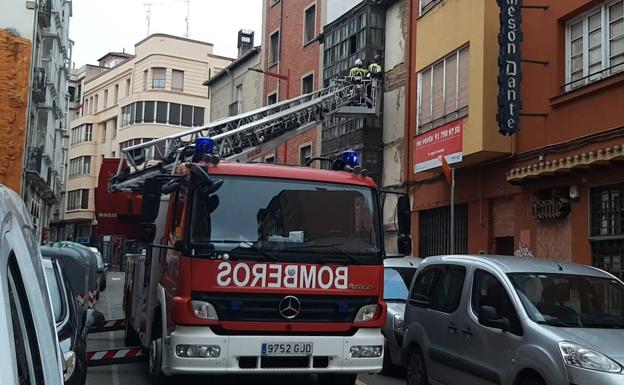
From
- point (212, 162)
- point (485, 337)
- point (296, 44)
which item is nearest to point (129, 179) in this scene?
point (212, 162)

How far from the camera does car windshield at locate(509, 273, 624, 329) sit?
6.34 meters

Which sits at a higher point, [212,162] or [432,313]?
[212,162]

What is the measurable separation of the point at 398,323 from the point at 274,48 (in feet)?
77.8

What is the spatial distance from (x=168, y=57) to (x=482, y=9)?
47.7m

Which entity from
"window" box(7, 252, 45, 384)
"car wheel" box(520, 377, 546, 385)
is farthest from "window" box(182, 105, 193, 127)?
"window" box(7, 252, 45, 384)

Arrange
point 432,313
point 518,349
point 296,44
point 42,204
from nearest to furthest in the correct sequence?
point 518,349, point 432,313, point 296,44, point 42,204

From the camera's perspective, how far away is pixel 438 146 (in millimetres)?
16766

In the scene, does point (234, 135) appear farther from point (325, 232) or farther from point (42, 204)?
point (42, 204)

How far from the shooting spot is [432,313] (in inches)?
314

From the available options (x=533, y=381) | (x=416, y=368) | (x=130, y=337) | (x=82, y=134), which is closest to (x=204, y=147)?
(x=416, y=368)

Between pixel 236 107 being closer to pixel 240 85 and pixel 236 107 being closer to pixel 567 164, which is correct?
pixel 240 85

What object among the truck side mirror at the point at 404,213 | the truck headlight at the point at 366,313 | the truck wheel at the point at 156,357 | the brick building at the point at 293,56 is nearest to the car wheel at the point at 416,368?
the truck headlight at the point at 366,313

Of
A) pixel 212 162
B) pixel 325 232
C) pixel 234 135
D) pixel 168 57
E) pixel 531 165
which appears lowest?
pixel 325 232

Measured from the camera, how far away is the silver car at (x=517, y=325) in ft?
18.5
